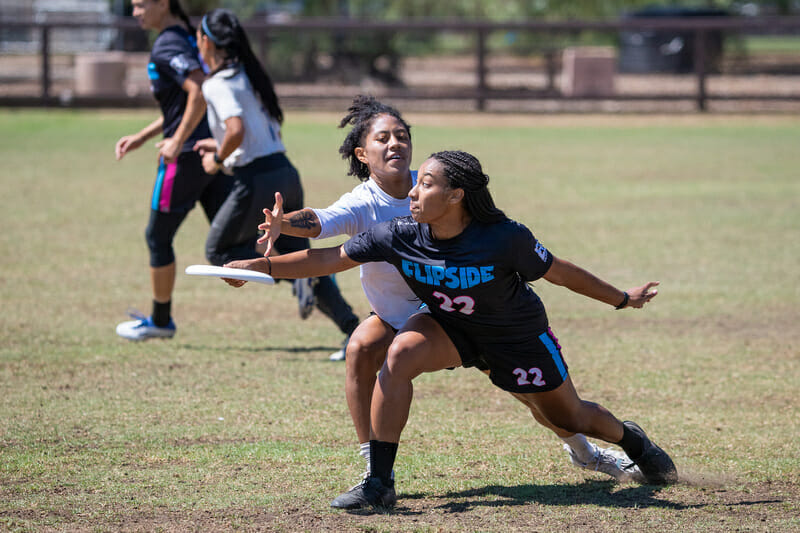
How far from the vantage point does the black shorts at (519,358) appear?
13.5 feet

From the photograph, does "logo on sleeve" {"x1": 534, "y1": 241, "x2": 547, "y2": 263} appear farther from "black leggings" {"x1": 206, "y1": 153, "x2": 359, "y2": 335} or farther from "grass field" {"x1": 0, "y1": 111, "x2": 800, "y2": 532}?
"black leggings" {"x1": 206, "y1": 153, "x2": 359, "y2": 335}

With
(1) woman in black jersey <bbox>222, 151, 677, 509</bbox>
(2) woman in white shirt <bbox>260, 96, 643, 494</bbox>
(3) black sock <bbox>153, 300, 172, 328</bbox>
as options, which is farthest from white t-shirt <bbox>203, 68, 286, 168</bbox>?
(1) woman in black jersey <bbox>222, 151, 677, 509</bbox>

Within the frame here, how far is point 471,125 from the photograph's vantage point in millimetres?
21891

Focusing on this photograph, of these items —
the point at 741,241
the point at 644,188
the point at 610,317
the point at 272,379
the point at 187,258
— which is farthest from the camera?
the point at 644,188

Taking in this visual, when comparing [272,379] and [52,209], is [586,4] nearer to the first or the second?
[52,209]

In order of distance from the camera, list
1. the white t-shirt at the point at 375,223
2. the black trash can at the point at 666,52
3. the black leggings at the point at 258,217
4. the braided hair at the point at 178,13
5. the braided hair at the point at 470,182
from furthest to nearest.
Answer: the black trash can at the point at 666,52 → the braided hair at the point at 178,13 → the black leggings at the point at 258,217 → the white t-shirt at the point at 375,223 → the braided hair at the point at 470,182

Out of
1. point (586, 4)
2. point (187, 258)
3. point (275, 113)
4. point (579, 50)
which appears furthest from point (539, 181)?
point (586, 4)

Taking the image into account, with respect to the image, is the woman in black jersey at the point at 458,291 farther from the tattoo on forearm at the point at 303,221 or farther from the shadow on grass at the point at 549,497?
the shadow on grass at the point at 549,497

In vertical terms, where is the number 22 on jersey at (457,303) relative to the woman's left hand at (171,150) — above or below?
below

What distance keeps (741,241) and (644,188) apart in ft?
11.7

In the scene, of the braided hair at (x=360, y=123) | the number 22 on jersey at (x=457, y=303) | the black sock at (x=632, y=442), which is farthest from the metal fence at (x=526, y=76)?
the number 22 on jersey at (x=457, y=303)

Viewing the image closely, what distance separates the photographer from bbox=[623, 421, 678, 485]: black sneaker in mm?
4375

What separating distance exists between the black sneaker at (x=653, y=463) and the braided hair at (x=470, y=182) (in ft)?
3.77

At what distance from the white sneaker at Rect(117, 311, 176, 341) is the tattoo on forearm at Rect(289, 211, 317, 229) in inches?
124
